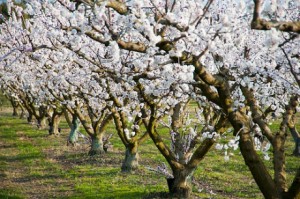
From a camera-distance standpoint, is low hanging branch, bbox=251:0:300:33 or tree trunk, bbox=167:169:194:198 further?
tree trunk, bbox=167:169:194:198

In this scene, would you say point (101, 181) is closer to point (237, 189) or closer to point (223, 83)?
point (237, 189)

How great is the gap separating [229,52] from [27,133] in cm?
2290

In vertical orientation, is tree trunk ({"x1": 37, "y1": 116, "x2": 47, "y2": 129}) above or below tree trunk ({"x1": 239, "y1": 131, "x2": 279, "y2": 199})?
above

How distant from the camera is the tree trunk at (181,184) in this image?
11234 millimetres

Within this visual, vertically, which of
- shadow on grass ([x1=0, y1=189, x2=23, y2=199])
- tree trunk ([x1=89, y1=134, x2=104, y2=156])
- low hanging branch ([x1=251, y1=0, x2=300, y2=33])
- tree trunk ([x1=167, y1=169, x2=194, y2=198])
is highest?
low hanging branch ([x1=251, y1=0, x2=300, y2=33])

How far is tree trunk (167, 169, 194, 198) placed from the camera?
1123 centimetres

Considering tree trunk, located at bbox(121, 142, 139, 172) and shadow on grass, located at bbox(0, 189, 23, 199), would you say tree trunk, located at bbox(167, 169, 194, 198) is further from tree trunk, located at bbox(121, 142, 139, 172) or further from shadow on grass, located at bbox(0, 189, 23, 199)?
shadow on grass, located at bbox(0, 189, 23, 199)

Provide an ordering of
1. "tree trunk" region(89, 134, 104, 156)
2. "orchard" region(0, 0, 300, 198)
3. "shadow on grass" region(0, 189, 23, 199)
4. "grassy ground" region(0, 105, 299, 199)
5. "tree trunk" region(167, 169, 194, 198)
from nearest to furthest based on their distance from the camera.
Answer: "orchard" region(0, 0, 300, 198)
"tree trunk" region(167, 169, 194, 198)
"shadow on grass" region(0, 189, 23, 199)
"grassy ground" region(0, 105, 299, 199)
"tree trunk" region(89, 134, 104, 156)

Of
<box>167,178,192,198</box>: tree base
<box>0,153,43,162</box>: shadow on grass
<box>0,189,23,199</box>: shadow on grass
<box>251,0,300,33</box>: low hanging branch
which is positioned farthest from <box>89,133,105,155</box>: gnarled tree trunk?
<box>251,0,300,33</box>: low hanging branch

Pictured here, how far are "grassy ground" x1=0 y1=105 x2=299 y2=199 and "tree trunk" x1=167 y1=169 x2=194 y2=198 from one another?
1.63 feet

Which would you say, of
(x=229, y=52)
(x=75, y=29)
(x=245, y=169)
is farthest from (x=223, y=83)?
(x=245, y=169)

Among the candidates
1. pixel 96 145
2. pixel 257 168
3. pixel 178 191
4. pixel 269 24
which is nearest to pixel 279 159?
pixel 257 168

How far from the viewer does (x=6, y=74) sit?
2173 cm

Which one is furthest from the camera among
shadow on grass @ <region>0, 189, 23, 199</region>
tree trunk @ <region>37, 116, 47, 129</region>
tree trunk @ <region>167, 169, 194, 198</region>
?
tree trunk @ <region>37, 116, 47, 129</region>
